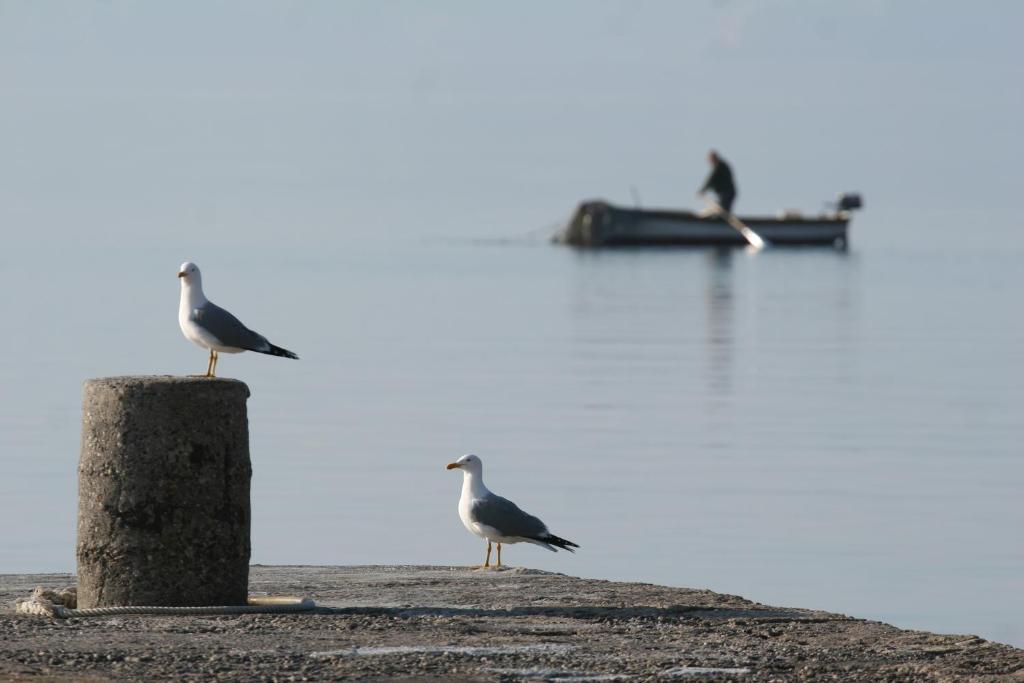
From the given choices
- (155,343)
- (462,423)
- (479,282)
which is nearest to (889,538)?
(462,423)

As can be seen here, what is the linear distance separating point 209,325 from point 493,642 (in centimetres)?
279

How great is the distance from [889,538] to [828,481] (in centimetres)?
339

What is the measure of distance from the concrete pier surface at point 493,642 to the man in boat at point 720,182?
6384 centimetres

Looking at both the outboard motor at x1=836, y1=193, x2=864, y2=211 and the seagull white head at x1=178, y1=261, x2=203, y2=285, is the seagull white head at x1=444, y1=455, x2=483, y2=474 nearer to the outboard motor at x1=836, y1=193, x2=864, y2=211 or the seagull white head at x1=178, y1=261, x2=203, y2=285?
the seagull white head at x1=178, y1=261, x2=203, y2=285

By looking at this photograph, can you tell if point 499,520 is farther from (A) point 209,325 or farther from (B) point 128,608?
(B) point 128,608

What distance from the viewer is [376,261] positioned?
109750mm

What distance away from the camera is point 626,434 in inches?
1056

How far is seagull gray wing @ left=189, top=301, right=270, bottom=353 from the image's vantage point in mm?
11898

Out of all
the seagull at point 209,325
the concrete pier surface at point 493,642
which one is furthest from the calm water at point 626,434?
the seagull at point 209,325

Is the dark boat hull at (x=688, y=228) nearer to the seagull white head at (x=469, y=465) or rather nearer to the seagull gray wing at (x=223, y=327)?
the seagull white head at (x=469, y=465)

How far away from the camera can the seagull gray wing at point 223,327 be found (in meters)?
11.9

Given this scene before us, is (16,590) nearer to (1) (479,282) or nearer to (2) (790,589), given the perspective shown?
(2) (790,589)

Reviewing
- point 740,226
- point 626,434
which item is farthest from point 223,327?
point 740,226

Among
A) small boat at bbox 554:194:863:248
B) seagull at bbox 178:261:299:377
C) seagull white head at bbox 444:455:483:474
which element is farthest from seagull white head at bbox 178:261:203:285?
small boat at bbox 554:194:863:248
